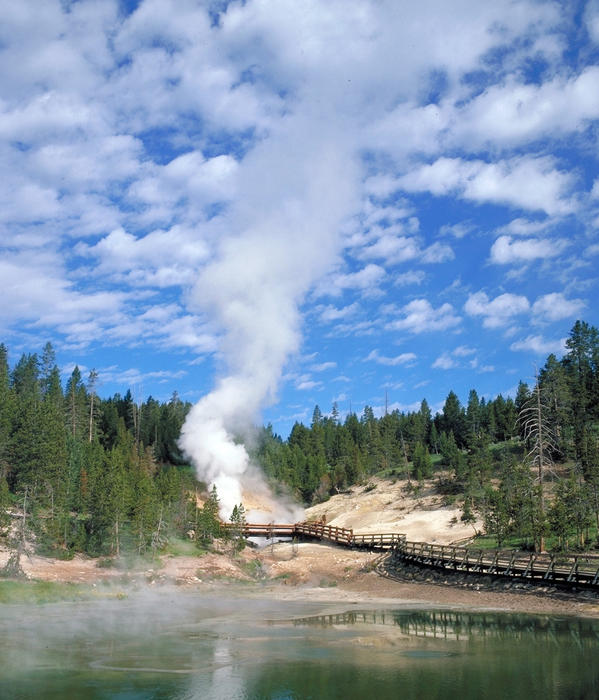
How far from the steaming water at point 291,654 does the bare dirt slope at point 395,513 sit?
36408mm

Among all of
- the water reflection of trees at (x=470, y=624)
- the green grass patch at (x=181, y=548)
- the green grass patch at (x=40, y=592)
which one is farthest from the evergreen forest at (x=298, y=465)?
the water reflection of trees at (x=470, y=624)

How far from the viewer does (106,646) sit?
2994 cm

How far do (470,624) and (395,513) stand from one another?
189ft

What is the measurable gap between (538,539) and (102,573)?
114 ft

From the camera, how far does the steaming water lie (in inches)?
885

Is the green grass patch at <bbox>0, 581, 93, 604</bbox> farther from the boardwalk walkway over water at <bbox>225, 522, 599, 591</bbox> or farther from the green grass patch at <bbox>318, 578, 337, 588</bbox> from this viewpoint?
the boardwalk walkway over water at <bbox>225, 522, 599, 591</bbox>

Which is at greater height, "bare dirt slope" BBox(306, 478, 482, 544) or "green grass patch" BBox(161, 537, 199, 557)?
"bare dirt slope" BBox(306, 478, 482, 544)

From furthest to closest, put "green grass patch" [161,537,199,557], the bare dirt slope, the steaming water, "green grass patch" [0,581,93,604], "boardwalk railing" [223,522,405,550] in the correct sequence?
1. the bare dirt slope
2. "boardwalk railing" [223,522,405,550]
3. "green grass patch" [161,537,199,557]
4. "green grass patch" [0,581,93,604]
5. the steaming water

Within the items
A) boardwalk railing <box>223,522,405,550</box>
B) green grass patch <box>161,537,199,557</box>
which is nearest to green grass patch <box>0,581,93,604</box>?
green grass patch <box>161,537,199,557</box>

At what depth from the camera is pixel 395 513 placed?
93.2 metres

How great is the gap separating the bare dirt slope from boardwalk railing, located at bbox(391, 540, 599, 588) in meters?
16.7

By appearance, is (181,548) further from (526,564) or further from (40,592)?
(526,564)

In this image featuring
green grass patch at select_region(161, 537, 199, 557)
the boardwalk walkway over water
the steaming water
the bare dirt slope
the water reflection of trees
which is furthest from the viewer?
the bare dirt slope

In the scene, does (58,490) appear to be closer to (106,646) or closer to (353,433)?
(106,646)
